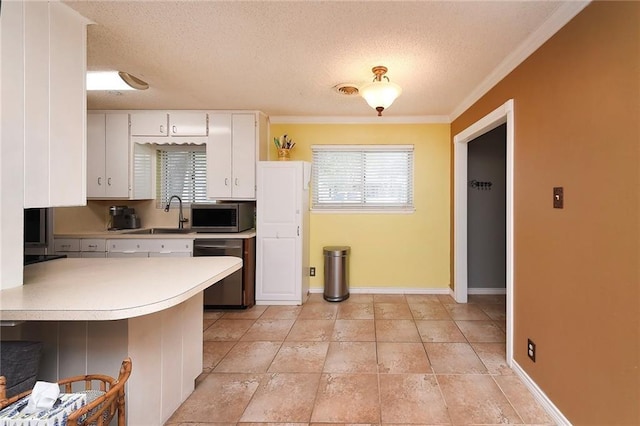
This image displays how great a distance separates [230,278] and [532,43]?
11.4 feet

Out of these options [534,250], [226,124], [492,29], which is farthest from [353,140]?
[534,250]

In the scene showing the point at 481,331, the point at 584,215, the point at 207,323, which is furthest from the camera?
the point at 207,323

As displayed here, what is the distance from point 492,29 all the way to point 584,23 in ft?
1.65

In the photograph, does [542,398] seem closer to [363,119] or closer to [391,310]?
[391,310]

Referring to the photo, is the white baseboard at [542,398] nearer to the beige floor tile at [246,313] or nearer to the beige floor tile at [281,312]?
the beige floor tile at [281,312]

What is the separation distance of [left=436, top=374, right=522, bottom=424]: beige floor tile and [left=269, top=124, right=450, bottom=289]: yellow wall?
6.71ft

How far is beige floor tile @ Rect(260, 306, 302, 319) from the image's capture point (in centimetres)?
345

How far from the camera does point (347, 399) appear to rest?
6.52 feet

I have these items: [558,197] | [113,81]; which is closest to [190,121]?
[113,81]

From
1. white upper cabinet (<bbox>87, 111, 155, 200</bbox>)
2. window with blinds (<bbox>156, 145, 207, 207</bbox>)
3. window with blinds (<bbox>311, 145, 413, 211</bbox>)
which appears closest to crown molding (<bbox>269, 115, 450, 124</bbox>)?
window with blinds (<bbox>311, 145, 413, 211</bbox>)

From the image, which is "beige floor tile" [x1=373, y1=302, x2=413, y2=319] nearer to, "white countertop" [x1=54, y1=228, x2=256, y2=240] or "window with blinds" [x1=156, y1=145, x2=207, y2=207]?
"white countertop" [x1=54, y1=228, x2=256, y2=240]

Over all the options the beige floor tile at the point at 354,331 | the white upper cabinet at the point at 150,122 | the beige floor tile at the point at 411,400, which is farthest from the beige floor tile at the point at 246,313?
the white upper cabinet at the point at 150,122

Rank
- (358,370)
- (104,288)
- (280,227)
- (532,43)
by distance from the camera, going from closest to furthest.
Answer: (104,288) < (532,43) < (358,370) < (280,227)

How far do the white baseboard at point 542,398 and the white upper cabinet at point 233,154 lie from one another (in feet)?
10.1
